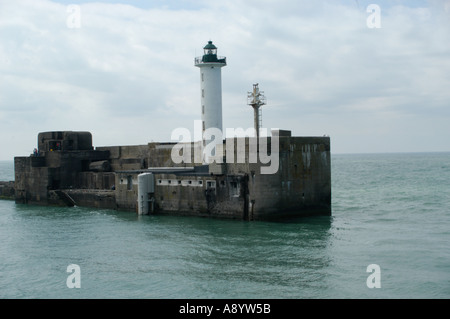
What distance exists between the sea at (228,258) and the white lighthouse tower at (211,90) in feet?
28.3

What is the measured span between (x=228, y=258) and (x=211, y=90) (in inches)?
719

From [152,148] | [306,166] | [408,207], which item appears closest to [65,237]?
[306,166]

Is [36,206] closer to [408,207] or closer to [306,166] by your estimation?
[306,166]

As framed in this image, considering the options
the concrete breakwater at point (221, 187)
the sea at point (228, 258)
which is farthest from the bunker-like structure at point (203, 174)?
the sea at point (228, 258)

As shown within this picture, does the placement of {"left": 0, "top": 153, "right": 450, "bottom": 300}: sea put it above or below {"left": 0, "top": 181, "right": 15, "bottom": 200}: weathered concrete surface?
below

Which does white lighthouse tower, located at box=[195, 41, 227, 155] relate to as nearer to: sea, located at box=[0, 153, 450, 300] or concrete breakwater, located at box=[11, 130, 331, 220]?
concrete breakwater, located at box=[11, 130, 331, 220]

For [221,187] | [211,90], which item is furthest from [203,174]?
[211,90]

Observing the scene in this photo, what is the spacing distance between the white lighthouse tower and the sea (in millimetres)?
8634

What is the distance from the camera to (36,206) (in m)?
39.8

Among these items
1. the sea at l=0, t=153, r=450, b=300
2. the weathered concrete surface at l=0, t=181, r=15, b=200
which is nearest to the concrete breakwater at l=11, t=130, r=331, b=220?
the sea at l=0, t=153, r=450, b=300

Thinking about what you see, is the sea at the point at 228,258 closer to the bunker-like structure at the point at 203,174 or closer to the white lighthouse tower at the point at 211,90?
the bunker-like structure at the point at 203,174

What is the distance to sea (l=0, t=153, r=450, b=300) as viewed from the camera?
15.3 meters

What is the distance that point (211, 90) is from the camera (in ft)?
114

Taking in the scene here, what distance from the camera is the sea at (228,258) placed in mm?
15305
